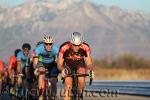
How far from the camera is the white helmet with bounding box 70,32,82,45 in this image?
12656 millimetres

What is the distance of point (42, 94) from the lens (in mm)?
15023

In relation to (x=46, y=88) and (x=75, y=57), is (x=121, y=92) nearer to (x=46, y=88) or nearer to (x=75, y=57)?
(x=46, y=88)

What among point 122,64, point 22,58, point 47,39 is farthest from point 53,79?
point 122,64

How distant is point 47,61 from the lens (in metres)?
15.3

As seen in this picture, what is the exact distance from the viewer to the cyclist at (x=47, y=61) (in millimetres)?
14734

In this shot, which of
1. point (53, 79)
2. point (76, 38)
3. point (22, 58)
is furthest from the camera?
point (22, 58)

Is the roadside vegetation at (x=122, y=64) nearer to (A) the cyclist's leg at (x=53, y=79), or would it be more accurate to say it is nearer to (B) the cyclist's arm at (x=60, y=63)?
(A) the cyclist's leg at (x=53, y=79)

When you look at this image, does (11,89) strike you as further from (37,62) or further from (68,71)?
(68,71)

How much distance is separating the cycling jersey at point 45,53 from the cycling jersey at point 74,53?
1939 millimetres

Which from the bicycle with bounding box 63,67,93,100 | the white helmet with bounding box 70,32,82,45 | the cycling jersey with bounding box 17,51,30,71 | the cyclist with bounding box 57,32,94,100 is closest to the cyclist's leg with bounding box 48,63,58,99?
the cyclist with bounding box 57,32,94,100

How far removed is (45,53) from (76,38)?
253 cm

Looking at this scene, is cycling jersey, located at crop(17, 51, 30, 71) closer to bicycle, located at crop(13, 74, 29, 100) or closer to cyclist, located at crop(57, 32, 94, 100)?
bicycle, located at crop(13, 74, 29, 100)

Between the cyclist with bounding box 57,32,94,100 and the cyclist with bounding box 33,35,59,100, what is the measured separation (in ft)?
4.97

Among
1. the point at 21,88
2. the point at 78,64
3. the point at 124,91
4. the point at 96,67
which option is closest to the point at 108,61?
the point at 96,67
